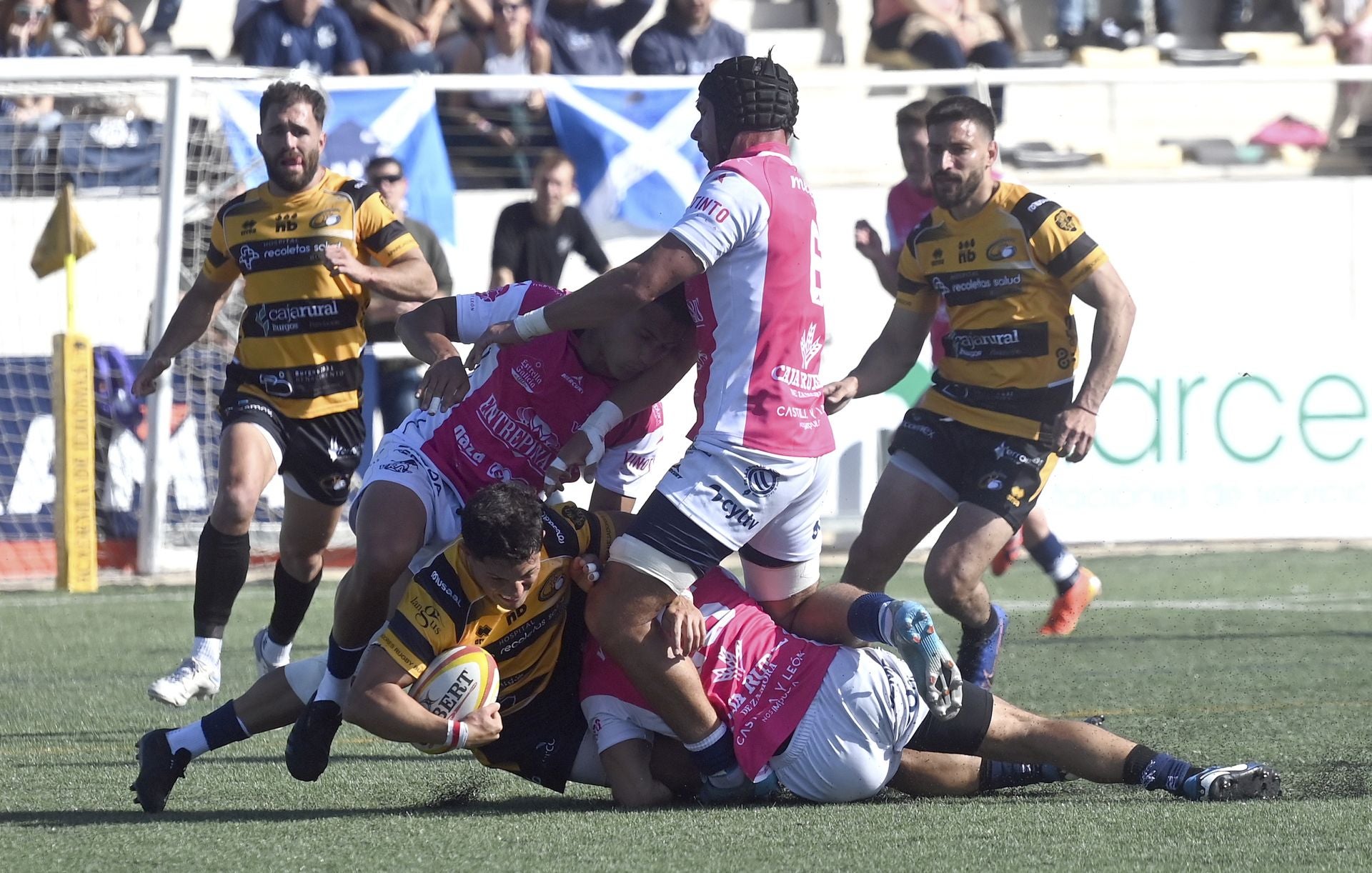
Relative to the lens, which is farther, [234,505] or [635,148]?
[635,148]

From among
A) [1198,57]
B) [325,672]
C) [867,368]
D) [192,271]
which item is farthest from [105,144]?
[1198,57]

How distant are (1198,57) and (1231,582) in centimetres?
692

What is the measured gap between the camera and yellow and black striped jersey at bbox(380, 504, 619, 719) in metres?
4.68

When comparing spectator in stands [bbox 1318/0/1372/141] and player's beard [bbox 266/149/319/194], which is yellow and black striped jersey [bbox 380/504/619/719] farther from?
spectator in stands [bbox 1318/0/1372/141]

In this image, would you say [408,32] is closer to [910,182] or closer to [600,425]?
[910,182]

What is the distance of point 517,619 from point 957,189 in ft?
8.21

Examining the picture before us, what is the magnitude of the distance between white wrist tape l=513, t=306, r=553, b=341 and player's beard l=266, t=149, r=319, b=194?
219 centimetres

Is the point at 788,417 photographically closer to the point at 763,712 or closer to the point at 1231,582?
the point at 763,712

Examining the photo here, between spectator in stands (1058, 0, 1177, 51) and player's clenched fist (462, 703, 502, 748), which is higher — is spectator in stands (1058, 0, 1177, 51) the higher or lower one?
the higher one

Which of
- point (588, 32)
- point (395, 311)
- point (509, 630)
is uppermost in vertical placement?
point (588, 32)

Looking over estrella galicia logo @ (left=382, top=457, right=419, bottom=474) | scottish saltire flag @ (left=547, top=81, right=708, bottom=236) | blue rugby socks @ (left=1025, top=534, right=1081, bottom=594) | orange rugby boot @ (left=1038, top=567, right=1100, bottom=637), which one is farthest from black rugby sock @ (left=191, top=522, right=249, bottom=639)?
scottish saltire flag @ (left=547, top=81, right=708, bottom=236)

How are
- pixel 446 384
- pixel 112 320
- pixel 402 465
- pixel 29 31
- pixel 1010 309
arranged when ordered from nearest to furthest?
pixel 446 384
pixel 402 465
pixel 1010 309
pixel 112 320
pixel 29 31

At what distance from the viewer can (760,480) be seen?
16.0ft

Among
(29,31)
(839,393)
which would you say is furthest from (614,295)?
(29,31)
